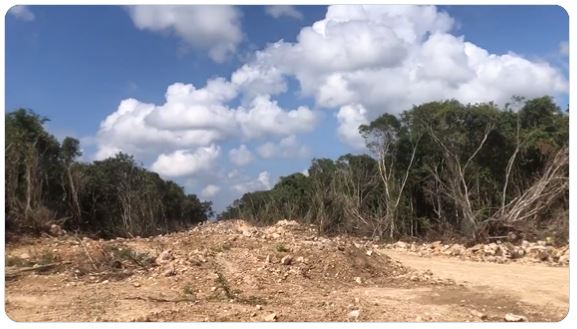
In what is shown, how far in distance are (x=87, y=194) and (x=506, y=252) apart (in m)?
11.5

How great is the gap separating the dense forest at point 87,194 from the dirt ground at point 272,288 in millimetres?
2282

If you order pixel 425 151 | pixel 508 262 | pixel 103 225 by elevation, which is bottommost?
pixel 508 262

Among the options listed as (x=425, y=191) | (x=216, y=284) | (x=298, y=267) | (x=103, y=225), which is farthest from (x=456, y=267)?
(x=103, y=225)

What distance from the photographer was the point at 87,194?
50.5ft

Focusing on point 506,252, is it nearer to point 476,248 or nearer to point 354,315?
point 476,248

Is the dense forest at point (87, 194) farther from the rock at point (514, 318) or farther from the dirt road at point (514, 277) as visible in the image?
the rock at point (514, 318)

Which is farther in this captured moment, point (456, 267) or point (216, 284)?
point (456, 267)

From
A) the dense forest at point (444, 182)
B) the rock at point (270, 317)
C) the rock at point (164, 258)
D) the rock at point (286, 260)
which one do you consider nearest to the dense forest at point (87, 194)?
the dense forest at point (444, 182)

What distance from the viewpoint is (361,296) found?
5.99 meters

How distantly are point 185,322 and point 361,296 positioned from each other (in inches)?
87.3

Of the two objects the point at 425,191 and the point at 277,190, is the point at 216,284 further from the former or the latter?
the point at 425,191

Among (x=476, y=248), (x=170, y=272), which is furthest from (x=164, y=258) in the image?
(x=476, y=248)

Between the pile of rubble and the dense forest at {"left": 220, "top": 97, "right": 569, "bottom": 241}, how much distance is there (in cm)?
65

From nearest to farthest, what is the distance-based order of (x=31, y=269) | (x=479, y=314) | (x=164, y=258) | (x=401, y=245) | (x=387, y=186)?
(x=479, y=314), (x=31, y=269), (x=164, y=258), (x=401, y=245), (x=387, y=186)
